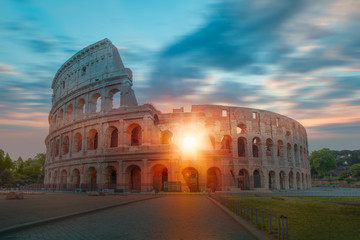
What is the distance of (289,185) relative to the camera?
40125 millimetres

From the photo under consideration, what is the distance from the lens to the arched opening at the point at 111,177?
106 feet

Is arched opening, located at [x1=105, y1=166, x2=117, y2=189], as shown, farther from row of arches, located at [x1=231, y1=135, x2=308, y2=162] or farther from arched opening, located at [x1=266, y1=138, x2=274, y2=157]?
arched opening, located at [x1=266, y1=138, x2=274, y2=157]

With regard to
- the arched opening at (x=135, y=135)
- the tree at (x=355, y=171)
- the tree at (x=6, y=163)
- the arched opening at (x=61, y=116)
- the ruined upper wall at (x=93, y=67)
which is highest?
the ruined upper wall at (x=93, y=67)

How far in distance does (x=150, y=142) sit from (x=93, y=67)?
49.3 ft

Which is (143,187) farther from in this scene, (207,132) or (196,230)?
(196,230)

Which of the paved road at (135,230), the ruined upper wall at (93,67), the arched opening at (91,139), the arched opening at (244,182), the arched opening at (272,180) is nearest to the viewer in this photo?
the paved road at (135,230)

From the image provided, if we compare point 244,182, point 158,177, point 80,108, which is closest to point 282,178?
point 244,182

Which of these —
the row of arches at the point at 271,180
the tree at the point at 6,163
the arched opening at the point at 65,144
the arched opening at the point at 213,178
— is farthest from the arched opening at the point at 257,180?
the tree at the point at 6,163

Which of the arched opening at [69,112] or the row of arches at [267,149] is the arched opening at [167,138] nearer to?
the row of arches at [267,149]

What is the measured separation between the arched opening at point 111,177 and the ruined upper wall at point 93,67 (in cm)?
1166

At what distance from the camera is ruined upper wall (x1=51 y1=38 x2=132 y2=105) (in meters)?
35.5

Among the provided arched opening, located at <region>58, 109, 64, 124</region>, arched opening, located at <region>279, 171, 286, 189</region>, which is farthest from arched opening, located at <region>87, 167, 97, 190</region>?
arched opening, located at <region>279, 171, 286, 189</region>

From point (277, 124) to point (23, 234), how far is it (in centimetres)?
3789

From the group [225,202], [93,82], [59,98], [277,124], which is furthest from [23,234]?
[59,98]
